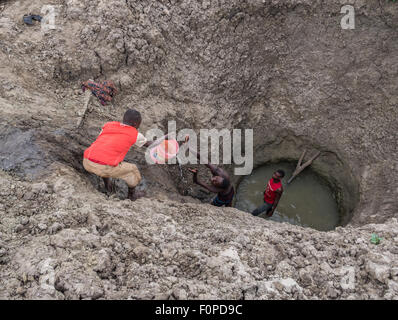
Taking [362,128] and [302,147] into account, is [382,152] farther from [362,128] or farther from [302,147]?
[302,147]

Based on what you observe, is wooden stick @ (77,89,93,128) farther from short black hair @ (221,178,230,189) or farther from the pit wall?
the pit wall

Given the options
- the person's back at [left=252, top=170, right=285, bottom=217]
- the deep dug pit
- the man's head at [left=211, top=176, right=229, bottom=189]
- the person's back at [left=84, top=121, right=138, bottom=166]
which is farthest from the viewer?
the person's back at [left=252, top=170, right=285, bottom=217]

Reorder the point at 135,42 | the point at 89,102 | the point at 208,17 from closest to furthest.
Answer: the point at 89,102 < the point at 135,42 < the point at 208,17

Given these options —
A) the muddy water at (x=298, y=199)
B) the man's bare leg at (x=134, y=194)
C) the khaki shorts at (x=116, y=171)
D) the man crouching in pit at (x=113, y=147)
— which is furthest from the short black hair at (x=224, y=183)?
the muddy water at (x=298, y=199)

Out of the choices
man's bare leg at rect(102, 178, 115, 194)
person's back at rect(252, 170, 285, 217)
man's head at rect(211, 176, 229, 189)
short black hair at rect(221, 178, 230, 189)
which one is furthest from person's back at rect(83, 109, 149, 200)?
person's back at rect(252, 170, 285, 217)

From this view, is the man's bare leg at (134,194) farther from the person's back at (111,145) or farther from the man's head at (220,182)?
the man's head at (220,182)

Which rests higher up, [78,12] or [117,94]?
[78,12]

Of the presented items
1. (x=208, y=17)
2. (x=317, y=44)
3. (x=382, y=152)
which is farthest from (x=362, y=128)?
(x=208, y=17)

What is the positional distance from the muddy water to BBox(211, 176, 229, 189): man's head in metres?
1.69

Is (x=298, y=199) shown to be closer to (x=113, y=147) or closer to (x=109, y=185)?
(x=109, y=185)

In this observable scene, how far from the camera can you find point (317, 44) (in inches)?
219

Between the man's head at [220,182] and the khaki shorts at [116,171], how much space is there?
4.28 ft

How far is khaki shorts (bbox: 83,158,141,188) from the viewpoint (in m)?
3.08
